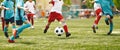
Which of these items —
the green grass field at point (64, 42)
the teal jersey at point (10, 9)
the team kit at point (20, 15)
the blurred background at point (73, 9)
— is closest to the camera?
the green grass field at point (64, 42)

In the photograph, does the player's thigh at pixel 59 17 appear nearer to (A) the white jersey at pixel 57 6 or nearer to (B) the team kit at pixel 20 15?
(B) the team kit at pixel 20 15

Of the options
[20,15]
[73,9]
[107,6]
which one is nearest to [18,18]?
[20,15]

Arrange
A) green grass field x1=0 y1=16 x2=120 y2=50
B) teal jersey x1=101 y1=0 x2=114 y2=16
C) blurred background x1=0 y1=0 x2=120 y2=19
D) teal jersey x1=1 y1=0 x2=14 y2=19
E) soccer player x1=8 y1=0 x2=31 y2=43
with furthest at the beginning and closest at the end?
1. blurred background x1=0 y1=0 x2=120 y2=19
2. teal jersey x1=101 y1=0 x2=114 y2=16
3. teal jersey x1=1 y1=0 x2=14 y2=19
4. soccer player x1=8 y1=0 x2=31 y2=43
5. green grass field x1=0 y1=16 x2=120 y2=50

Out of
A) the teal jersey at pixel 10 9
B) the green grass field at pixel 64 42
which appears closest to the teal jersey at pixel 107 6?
the green grass field at pixel 64 42

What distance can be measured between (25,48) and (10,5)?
3.26 metres

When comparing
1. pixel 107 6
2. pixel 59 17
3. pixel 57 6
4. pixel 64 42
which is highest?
pixel 57 6

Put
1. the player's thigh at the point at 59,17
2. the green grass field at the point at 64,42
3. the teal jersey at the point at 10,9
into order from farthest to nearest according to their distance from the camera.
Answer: the player's thigh at the point at 59,17 → the teal jersey at the point at 10,9 → the green grass field at the point at 64,42

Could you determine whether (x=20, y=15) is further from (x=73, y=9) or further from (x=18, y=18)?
(x=73, y=9)

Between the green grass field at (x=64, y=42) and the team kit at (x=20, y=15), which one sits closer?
the green grass field at (x=64, y=42)

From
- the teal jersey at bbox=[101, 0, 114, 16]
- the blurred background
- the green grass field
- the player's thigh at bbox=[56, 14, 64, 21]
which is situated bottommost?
the blurred background

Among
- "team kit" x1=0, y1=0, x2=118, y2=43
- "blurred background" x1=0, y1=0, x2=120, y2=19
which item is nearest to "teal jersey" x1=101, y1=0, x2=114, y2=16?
"team kit" x1=0, y1=0, x2=118, y2=43

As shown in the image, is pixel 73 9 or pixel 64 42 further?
pixel 73 9

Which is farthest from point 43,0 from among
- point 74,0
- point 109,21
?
point 109,21

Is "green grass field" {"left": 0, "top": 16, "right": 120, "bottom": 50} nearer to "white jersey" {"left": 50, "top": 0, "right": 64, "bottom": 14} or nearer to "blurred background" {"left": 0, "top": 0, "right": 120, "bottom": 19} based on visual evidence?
"white jersey" {"left": 50, "top": 0, "right": 64, "bottom": 14}
